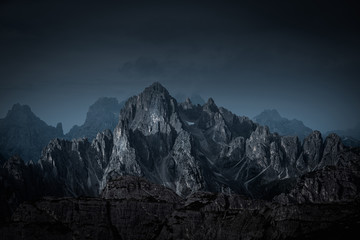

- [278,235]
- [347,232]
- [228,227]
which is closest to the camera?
[347,232]

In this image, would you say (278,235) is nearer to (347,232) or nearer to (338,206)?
(347,232)

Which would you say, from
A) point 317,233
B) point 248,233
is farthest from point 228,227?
point 317,233

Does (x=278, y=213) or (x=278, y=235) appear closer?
(x=278, y=235)

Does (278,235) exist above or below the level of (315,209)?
below

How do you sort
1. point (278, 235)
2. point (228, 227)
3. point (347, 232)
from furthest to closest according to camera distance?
point (228, 227) < point (278, 235) < point (347, 232)

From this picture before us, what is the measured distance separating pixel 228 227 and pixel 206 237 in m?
14.3

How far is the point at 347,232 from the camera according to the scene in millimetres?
164500

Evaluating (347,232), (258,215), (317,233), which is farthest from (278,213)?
(347,232)

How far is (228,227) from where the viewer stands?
196375 millimetres

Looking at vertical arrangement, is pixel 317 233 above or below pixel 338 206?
below

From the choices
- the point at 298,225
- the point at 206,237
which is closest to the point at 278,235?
the point at 298,225

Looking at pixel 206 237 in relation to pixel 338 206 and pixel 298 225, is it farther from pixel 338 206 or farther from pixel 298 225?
pixel 338 206

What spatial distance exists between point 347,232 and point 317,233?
49.4 feet

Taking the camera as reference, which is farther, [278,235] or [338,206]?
[338,206]
